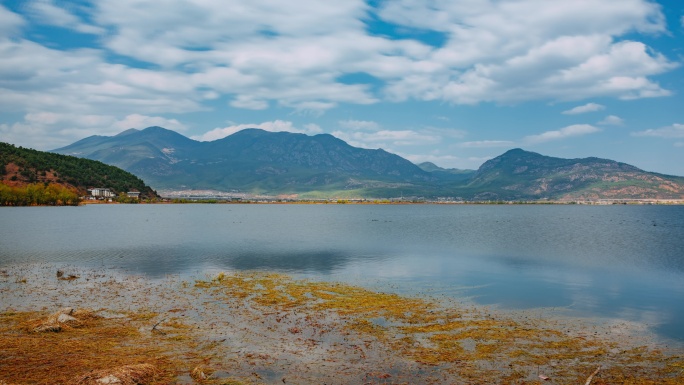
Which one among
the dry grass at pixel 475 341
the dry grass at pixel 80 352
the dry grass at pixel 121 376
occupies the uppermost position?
the dry grass at pixel 121 376

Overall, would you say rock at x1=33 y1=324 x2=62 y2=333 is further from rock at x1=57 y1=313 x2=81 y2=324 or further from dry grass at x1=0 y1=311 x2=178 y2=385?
rock at x1=57 y1=313 x2=81 y2=324

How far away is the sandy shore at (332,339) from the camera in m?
21.5

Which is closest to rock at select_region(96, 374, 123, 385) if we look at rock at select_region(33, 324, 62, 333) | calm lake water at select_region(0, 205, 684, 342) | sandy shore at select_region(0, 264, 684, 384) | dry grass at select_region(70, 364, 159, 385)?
dry grass at select_region(70, 364, 159, 385)

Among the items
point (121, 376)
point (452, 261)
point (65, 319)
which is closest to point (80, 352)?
point (65, 319)

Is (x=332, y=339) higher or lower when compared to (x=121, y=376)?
lower

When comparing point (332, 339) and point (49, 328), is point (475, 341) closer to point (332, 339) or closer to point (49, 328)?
point (332, 339)

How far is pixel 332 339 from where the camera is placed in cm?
2686

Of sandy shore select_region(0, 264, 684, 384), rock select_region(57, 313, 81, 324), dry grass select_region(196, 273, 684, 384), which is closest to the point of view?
sandy shore select_region(0, 264, 684, 384)

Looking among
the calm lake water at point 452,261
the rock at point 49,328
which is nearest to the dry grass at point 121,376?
the rock at point 49,328

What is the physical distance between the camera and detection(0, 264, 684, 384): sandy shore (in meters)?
21.5

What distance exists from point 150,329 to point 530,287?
36289 millimetres

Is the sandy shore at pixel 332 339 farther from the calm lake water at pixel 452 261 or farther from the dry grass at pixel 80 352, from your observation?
the calm lake water at pixel 452 261

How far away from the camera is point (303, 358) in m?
23.4

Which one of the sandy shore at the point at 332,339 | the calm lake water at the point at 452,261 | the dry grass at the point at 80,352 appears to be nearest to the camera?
the dry grass at the point at 80,352
